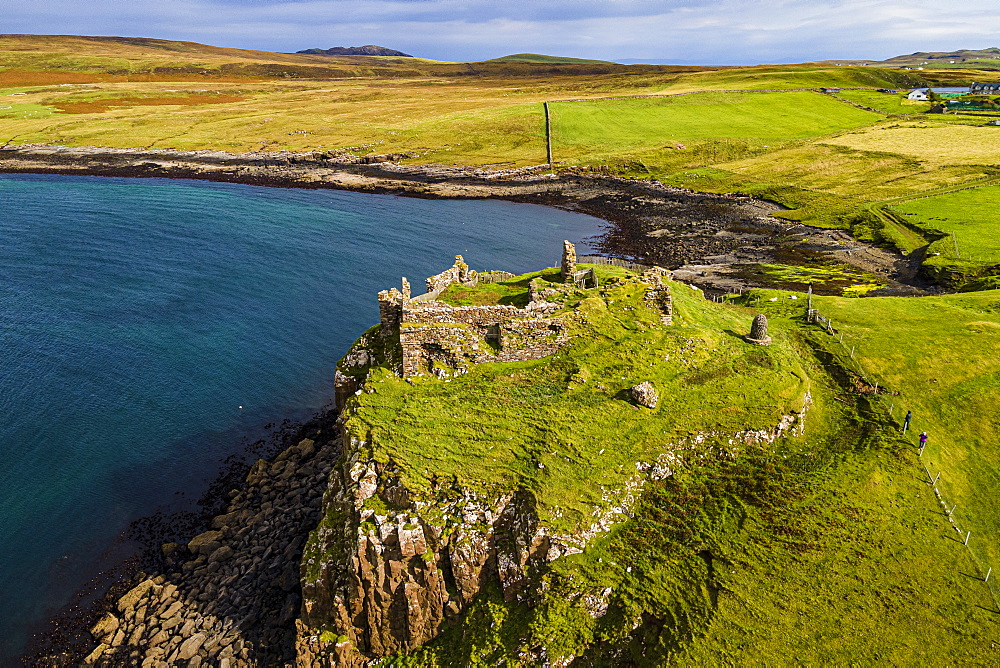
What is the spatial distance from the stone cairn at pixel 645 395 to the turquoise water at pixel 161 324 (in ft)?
91.2

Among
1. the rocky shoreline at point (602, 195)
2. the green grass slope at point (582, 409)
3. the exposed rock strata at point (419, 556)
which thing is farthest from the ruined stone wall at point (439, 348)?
the rocky shoreline at point (602, 195)

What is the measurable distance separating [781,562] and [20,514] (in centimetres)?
4014

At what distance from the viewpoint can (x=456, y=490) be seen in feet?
73.7

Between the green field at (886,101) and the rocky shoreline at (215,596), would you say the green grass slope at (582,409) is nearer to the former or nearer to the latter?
the rocky shoreline at (215,596)

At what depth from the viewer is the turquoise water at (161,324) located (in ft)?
118

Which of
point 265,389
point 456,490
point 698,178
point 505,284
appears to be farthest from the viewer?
point 698,178

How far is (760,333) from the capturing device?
30516 millimetres

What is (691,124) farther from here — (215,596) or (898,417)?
(215,596)

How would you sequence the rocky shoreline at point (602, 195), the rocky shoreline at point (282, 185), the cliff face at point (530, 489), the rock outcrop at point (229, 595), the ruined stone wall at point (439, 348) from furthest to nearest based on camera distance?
the rocky shoreline at point (602, 195), the ruined stone wall at point (439, 348), the rocky shoreline at point (282, 185), the rock outcrop at point (229, 595), the cliff face at point (530, 489)

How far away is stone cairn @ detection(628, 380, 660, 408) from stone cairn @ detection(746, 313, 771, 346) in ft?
26.9

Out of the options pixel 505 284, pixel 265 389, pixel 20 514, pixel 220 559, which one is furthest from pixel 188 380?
pixel 505 284

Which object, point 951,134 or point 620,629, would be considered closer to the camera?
point 620,629

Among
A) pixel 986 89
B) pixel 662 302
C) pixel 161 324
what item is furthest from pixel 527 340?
pixel 986 89

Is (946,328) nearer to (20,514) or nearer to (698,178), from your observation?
(20,514)
